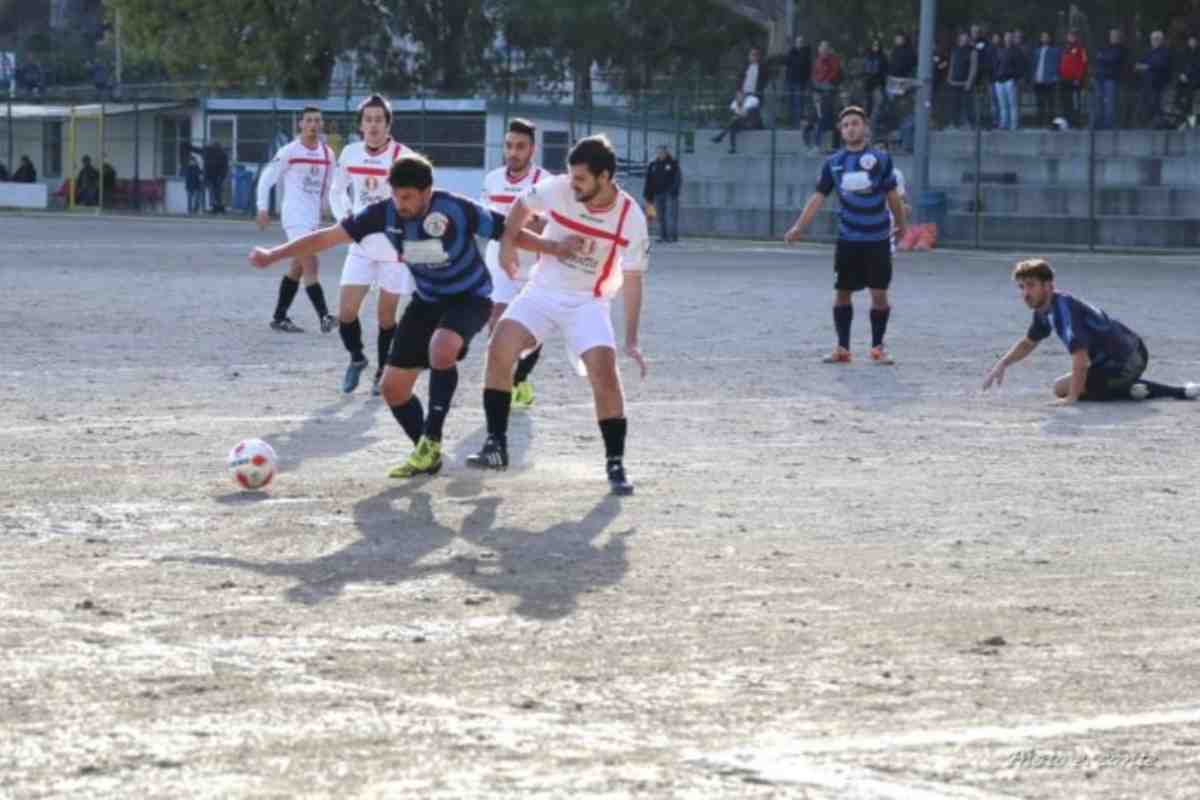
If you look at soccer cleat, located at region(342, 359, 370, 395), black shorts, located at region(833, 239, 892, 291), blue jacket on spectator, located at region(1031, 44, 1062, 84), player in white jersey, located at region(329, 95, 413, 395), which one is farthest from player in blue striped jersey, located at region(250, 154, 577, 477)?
blue jacket on spectator, located at region(1031, 44, 1062, 84)

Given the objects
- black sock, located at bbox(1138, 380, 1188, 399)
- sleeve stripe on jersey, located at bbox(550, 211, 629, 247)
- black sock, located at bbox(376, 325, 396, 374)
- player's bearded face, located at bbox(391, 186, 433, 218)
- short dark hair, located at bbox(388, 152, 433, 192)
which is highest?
short dark hair, located at bbox(388, 152, 433, 192)

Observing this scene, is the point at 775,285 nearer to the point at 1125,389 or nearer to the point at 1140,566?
the point at 1125,389

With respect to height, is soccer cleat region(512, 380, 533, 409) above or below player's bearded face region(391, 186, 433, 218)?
below

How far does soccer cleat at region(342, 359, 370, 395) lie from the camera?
51.0 ft

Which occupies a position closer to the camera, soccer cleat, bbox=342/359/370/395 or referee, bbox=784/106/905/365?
soccer cleat, bbox=342/359/370/395

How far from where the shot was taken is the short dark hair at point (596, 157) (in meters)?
11.2

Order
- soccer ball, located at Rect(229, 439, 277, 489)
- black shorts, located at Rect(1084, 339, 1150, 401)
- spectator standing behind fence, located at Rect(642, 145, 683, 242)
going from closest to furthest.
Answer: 1. soccer ball, located at Rect(229, 439, 277, 489)
2. black shorts, located at Rect(1084, 339, 1150, 401)
3. spectator standing behind fence, located at Rect(642, 145, 683, 242)

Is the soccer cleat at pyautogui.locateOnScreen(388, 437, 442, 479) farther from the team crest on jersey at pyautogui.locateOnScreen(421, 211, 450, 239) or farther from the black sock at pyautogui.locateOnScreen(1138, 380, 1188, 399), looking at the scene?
the black sock at pyautogui.locateOnScreen(1138, 380, 1188, 399)

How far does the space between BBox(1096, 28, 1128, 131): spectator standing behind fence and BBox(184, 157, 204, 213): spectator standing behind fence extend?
1043 inches

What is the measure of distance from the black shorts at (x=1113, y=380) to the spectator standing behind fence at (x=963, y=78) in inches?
1118

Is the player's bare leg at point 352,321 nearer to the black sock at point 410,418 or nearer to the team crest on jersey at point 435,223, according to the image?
the black sock at point 410,418

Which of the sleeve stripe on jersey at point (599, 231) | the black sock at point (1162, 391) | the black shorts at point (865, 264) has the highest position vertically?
the sleeve stripe on jersey at point (599, 231)

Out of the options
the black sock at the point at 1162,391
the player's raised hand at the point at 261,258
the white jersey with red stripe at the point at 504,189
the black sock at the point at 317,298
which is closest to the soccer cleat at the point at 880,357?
the black sock at the point at 1162,391

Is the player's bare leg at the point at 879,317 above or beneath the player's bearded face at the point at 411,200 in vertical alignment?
beneath
